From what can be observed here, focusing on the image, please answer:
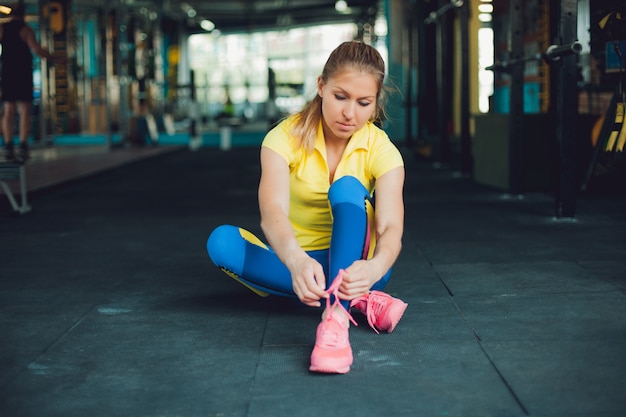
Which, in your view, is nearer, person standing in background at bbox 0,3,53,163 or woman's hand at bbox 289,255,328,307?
woman's hand at bbox 289,255,328,307

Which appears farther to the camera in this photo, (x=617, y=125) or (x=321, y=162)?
(x=617, y=125)

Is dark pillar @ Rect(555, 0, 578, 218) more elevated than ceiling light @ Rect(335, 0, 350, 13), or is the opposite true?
ceiling light @ Rect(335, 0, 350, 13)

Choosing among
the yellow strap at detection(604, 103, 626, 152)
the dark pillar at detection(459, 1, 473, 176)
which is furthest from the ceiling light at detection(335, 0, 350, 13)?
the yellow strap at detection(604, 103, 626, 152)

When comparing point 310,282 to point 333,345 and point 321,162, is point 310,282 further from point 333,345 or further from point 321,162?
point 321,162

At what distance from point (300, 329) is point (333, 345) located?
46 cm

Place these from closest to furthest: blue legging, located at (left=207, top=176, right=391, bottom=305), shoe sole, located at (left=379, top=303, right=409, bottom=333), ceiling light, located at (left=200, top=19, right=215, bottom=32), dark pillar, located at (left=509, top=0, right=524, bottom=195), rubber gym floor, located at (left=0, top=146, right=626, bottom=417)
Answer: rubber gym floor, located at (left=0, top=146, right=626, bottom=417)
blue legging, located at (left=207, top=176, right=391, bottom=305)
shoe sole, located at (left=379, top=303, right=409, bottom=333)
dark pillar, located at (left=509, top=0, right=524, bottom=195)
ceiling light, located at (left=200, top=19, right=215, bottom=32)

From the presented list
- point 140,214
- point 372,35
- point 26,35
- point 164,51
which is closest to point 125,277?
point 140,214

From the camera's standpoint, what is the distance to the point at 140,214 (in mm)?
5543

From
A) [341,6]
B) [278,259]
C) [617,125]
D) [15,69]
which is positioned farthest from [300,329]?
[341,6]

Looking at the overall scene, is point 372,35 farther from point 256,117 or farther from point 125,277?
point 125,277

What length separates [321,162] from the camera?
251 cm

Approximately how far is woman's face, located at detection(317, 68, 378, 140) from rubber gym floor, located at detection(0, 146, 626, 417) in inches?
24.7

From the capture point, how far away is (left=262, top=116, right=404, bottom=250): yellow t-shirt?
7.95 ft

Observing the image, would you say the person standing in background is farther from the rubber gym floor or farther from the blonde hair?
the blonde hair
